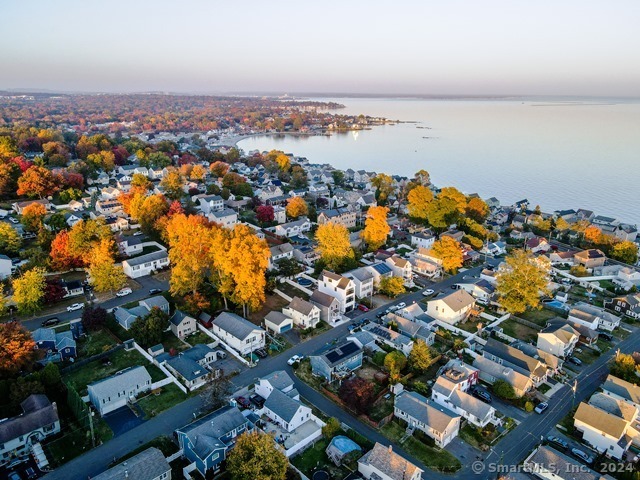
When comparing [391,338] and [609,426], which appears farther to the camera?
[391,338]

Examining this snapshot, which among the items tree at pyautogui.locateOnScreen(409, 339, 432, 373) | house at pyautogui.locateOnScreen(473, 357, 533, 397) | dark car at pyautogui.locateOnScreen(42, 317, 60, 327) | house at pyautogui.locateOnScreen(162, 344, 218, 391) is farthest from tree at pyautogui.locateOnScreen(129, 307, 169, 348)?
house at pyautogui.locateOnScreen(473, 357, 533, 397)

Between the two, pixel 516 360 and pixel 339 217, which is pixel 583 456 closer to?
pixel 516 360

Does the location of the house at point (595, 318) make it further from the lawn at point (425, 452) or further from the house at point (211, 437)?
the house at point (211, 437)

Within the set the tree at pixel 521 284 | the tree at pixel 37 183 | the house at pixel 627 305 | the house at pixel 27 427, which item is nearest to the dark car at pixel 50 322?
the house at pixel 27 427

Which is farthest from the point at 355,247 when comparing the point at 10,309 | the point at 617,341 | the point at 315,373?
the point at 10,309

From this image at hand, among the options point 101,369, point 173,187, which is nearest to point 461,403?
point 101,369

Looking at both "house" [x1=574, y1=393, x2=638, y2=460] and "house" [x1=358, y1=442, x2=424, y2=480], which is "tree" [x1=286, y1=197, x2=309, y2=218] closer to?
"house" [x1=358, y1=442, x2=424, y2=480]
